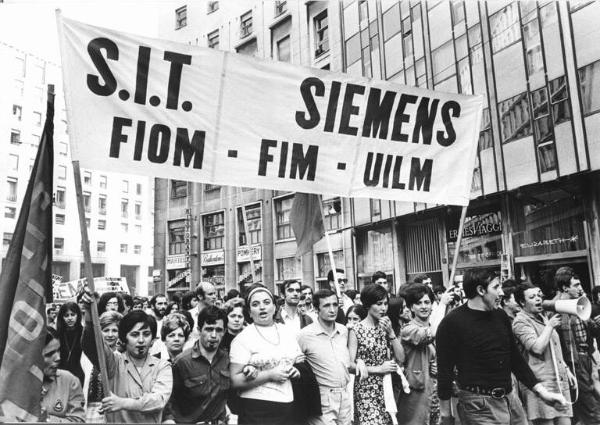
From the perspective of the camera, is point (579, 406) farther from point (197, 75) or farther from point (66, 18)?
point (66, 18)

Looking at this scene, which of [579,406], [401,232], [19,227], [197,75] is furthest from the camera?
[401,232]

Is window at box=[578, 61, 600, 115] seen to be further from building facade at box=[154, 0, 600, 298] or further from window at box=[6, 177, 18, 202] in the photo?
window at box=[6, 177, 18, 202]

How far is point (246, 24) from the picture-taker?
30.8 meters

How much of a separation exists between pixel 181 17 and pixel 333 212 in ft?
61.7

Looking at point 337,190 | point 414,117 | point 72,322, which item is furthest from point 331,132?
point 72,322

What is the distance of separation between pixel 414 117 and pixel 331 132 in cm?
99

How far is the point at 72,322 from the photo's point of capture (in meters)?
5.72

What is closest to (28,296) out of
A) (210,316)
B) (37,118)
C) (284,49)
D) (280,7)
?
(210,316)

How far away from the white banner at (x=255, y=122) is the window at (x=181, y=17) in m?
32.0

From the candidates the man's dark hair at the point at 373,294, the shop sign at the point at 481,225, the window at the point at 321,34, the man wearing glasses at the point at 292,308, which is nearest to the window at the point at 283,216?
the window at the point at 321,34

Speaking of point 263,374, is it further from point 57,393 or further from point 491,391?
point 491,391

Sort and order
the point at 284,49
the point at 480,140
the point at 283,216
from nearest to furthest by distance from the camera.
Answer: the point at 480,140
the point at 283,216
the point at 284,49

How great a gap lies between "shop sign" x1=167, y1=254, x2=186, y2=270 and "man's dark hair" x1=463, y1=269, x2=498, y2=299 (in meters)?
28.6

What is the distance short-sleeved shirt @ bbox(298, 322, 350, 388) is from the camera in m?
4.79
